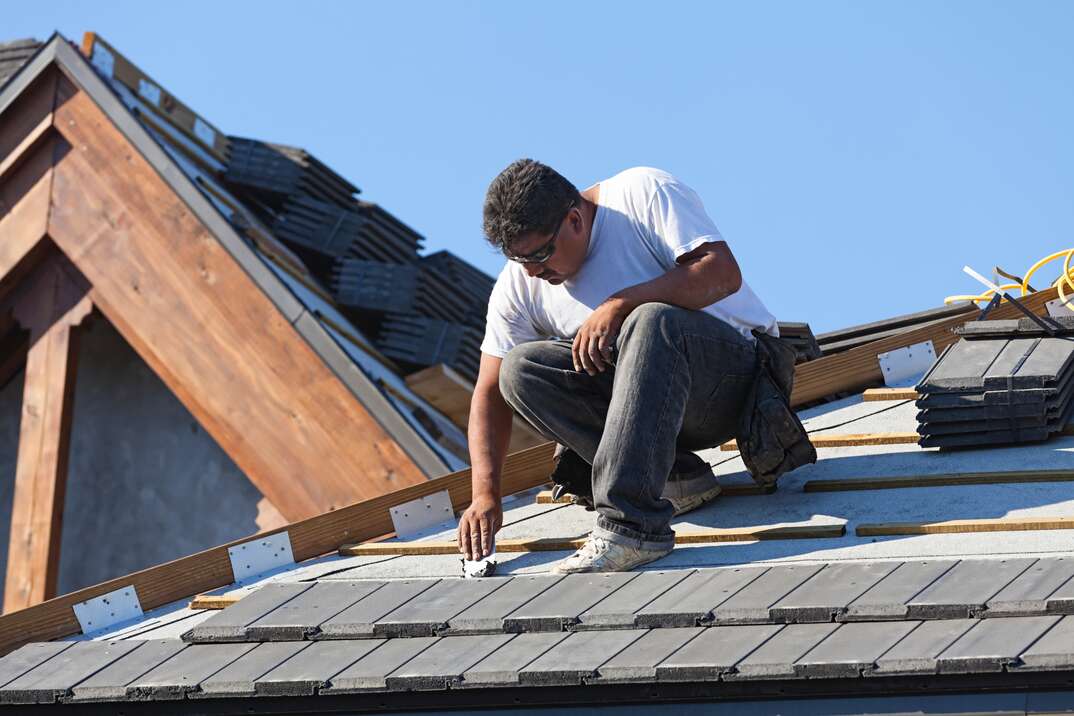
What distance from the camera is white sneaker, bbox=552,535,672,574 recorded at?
4254mm

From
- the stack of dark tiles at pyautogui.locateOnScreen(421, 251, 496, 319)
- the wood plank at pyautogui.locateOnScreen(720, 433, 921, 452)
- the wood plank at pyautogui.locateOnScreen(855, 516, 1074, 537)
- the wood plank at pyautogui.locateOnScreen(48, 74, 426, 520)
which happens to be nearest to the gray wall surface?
the wood plank at pyautogui.locateOnScreen(48, 74, 426, 520)

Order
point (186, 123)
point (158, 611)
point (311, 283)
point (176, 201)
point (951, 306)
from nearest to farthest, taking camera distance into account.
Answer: point (158, 611) < point (951, 306) < point (176, 201) < point (311, 283) < point (186, 123)

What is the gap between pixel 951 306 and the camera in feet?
22.1

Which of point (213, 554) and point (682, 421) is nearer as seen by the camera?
point (682, 421)

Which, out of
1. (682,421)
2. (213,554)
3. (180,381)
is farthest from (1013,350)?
(180,381)

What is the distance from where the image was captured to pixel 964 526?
14.0 feet

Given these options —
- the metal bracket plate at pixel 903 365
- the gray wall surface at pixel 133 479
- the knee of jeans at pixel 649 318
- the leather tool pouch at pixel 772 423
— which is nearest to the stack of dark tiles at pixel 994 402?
the leather tool pouch at pixel 772 423

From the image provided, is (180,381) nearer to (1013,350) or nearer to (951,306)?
(951,306)

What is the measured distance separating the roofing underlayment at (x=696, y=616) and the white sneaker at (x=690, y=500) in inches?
2.3

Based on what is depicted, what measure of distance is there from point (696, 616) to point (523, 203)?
4.16 ft

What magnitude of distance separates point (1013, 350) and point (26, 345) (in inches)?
249

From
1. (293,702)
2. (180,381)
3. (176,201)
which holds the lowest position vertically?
(293,702)

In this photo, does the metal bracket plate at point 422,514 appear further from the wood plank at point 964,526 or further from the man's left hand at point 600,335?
the wood plank at point 964,526

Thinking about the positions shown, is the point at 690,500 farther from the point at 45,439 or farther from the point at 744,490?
the point at 45,439
